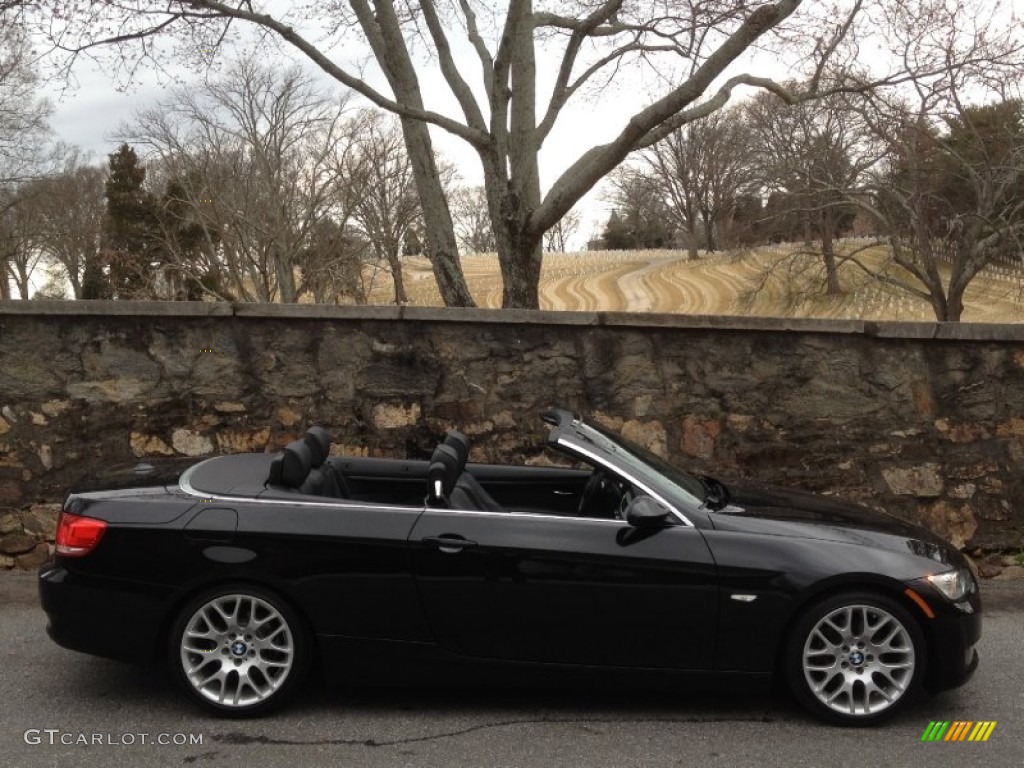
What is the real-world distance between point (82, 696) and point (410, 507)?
5.51 feet

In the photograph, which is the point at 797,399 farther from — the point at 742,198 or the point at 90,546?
the point at 742,198

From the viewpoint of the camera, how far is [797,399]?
22.5 feet

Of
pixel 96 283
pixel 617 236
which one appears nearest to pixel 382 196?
pixel 96 283

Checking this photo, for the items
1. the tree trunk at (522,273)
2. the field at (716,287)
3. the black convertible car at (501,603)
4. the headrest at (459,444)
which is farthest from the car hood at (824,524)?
the field at (716,287)

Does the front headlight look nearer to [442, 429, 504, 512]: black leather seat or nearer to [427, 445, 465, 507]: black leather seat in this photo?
[442, 429, 504, 512]: black leather seat

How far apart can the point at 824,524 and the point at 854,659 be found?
1.88 ft

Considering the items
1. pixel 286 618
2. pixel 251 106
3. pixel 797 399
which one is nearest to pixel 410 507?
pixel 286 618

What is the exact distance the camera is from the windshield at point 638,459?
4.26 metres

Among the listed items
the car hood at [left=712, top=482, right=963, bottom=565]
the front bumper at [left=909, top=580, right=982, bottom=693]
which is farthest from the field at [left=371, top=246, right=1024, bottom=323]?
the front bumper at [left=909, top=580, right=982, bottom=693]

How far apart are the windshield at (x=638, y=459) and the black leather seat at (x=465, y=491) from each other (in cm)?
55

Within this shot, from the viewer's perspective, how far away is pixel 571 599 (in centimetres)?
385

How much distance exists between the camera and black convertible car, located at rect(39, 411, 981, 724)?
12.6ft

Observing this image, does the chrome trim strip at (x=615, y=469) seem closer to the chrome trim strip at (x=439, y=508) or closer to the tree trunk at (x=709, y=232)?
the chrome trim strip at (x=439, y=508)

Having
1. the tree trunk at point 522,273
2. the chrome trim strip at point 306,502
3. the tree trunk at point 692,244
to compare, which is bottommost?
the chrome trim strip at point 306,502
